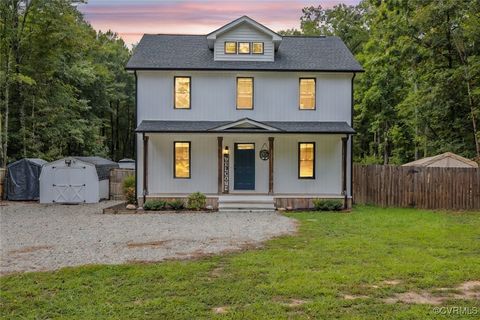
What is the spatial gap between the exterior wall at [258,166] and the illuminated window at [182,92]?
127 cm

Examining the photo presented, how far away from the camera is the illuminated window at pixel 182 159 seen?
17312 millimetres

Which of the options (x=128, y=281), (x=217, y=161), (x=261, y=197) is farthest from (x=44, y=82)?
(x=128, y=281)

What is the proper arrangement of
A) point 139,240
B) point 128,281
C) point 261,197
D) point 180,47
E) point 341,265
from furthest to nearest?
point 180,47 → point 261,197 → point 139,240 → point 341,265 → point 128,281

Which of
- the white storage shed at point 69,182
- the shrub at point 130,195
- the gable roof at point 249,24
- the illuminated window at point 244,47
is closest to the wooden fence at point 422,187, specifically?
the gable roof at point 249,24

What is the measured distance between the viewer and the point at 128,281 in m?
6.23

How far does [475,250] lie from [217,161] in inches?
420

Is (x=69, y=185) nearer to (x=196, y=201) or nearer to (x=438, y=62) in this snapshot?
(x=196, y=201)

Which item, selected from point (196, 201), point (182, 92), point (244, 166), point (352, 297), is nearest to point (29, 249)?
point (352, 297)

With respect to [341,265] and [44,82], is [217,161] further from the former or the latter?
[44,82]

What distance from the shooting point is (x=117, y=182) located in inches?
818

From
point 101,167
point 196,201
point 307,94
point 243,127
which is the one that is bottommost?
point 196,201

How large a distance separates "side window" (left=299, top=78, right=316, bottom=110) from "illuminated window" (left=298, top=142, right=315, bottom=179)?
155 cm

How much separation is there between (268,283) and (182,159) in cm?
1173

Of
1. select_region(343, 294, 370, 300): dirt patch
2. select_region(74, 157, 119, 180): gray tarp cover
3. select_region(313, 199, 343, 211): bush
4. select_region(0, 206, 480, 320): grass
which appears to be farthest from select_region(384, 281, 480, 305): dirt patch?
select_region(74, 157, 119, 180): gray tarp cover
